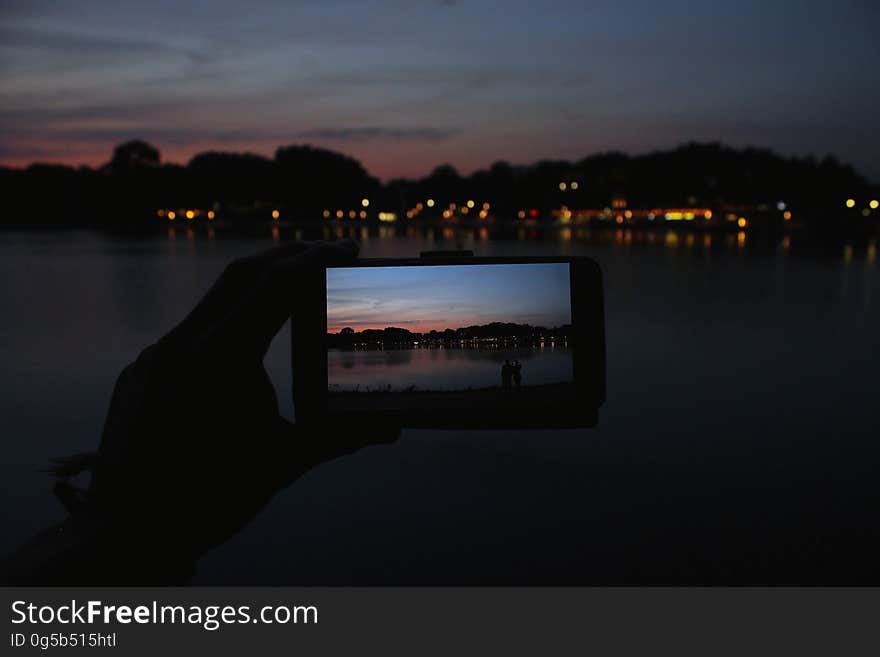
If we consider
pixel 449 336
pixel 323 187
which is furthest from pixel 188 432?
pixel 323 187

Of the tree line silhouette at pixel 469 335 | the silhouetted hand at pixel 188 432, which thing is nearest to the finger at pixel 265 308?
the silhouetted hand at pixel 188 432

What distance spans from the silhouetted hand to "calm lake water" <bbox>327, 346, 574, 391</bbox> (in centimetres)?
35

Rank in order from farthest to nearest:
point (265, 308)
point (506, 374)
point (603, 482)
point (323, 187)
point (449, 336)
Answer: point (323, 187), point (603, 482), point (449, 336), point (506, 374), point (265, 308)

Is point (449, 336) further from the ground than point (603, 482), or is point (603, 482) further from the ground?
point (449, 336)

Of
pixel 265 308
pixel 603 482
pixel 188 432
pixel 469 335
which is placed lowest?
pixel 603 482

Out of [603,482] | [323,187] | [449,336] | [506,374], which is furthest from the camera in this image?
[323,187]

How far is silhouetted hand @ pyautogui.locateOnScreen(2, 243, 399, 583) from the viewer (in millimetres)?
1376

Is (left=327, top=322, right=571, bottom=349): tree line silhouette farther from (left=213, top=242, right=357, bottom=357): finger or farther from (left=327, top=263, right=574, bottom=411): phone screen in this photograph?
(left=213, top=242, right=357, bottom=357): finger

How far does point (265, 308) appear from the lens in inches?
54.6

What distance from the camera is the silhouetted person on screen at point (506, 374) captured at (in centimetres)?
193

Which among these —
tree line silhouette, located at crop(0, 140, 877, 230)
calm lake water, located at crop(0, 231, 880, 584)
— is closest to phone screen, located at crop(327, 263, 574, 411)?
calm lake water, located at crop(0, 231, 880, 584)

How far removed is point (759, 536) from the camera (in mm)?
4551

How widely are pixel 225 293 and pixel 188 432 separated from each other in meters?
0.30

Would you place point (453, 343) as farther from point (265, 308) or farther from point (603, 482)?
point (603, 482)
